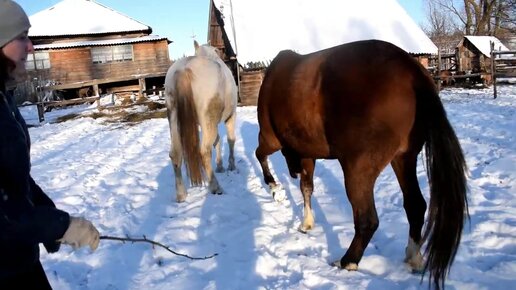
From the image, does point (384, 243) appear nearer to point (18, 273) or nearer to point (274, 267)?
point (274, 267)

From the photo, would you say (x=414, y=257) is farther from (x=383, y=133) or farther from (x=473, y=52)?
(x=473, y=52)

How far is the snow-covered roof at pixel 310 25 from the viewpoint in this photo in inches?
838

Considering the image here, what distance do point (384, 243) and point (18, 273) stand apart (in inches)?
119

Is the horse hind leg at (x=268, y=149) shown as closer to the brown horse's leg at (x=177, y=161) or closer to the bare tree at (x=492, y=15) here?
the brown horse's leg at (x=177, y=161)

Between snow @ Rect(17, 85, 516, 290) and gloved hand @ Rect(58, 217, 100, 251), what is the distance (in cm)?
154

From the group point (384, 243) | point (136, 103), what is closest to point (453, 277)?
point (384, 243)

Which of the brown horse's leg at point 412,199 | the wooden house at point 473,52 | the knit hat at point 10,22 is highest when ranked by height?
the wooden house at point 473,52

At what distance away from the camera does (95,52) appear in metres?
Result: 29.8

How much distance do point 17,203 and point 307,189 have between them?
3215 millimetres

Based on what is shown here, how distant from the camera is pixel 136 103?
66.6 feet

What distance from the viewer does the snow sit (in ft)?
10.4

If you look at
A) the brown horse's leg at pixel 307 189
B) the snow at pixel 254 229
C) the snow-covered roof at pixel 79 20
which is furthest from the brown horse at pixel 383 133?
the snow-covered roof at pixel 79 20

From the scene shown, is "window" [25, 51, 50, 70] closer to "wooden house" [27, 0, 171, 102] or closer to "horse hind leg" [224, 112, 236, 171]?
"wooden house" [27, 0, 171, 102]

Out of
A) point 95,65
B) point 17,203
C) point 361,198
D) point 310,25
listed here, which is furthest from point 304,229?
point 95,65
